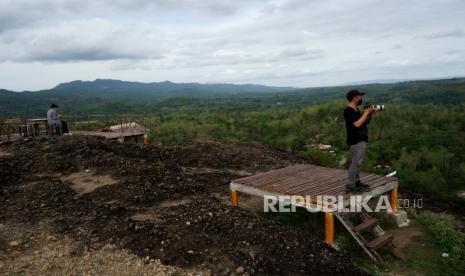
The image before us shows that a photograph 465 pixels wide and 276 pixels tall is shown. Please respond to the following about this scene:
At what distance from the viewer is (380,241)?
5.62 meters

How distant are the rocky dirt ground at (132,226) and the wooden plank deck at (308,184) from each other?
0.51 m

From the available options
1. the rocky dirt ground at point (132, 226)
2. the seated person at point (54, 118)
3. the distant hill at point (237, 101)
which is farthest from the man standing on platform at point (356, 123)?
the distant hill at point (237, 101)

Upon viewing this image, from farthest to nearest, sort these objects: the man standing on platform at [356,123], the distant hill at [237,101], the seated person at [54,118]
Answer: the distant hill at [237,101]
the seated person at [54,118]
the man standing on platform at [356,123]

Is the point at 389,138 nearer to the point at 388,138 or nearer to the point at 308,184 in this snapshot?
the point at 388,138

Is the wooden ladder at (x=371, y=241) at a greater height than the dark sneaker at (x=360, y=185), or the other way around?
the dark sneaker at (x=360, y=185)

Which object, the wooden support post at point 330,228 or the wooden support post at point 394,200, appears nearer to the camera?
the wooden support post at point 330,228

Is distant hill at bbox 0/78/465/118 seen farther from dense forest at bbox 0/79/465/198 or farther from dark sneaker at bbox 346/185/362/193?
dark sneaker at bbox 346/185/362/193

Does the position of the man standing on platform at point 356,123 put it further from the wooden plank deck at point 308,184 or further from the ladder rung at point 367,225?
the ladder rung at point 367,225

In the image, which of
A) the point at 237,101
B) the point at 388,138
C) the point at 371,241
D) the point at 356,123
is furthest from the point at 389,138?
the point at 237,101

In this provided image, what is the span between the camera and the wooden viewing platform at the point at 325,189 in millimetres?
5578

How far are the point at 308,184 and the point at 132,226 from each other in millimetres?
2969

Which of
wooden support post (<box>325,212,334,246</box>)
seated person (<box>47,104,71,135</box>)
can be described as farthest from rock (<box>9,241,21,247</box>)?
seated person (<box>47,104,71,135</box>)

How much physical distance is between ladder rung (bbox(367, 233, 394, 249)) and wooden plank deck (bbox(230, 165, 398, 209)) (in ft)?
2.12

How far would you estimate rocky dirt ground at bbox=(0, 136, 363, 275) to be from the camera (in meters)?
4.72
